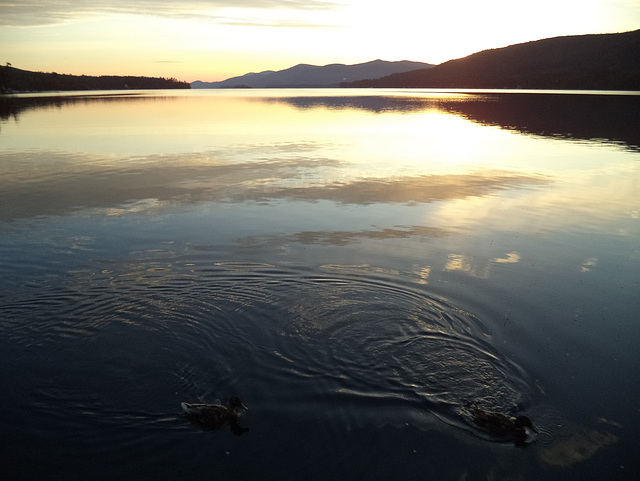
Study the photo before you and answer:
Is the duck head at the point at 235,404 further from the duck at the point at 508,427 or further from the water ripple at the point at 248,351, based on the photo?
the duck at the point at 508,427

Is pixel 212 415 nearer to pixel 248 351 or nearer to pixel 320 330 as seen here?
pixel 248 351

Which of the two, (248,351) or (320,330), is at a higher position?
(320,330)

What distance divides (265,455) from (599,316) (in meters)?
8.48

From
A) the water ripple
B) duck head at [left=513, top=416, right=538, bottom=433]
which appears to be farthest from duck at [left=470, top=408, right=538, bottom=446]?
the water ripple

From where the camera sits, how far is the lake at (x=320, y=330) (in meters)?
7.00

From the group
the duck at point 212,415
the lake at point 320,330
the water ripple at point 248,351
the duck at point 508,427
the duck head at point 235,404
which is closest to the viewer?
the lake at point 320,330

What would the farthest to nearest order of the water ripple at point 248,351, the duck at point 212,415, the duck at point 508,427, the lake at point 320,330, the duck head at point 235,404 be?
the water ripple at point 248,351 < the duck head at point 235,404 < the duck at point 212,415 < the duck at point 508,427 < the lake at point 320,330

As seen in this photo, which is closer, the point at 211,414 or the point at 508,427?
the point at 508,427

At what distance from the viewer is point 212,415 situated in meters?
7.40

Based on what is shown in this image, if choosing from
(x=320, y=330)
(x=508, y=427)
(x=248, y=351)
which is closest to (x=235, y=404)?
(x=248, y=351)

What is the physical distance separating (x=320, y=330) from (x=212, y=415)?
3.14 meters

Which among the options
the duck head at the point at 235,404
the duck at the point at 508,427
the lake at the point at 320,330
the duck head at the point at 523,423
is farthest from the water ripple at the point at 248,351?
the duck head at the point at 523,423

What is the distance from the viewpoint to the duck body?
291 inches

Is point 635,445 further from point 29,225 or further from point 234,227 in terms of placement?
point 29,225
